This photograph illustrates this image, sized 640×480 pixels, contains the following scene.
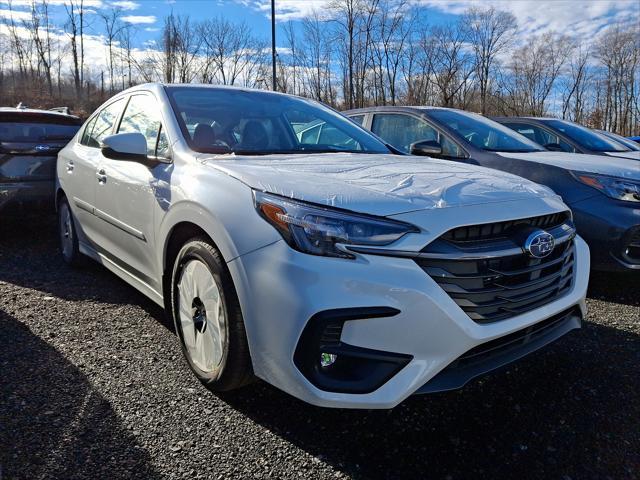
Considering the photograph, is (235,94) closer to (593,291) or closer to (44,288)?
(44,288)

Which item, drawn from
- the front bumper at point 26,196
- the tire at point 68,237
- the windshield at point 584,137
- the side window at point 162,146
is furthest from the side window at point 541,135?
the front bumper at point 26,196

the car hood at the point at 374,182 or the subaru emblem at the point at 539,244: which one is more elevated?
the car hood at the point at 374,182

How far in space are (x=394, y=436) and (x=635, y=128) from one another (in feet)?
145

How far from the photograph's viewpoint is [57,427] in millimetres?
2057

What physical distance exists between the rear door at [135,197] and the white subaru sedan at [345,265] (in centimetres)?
2

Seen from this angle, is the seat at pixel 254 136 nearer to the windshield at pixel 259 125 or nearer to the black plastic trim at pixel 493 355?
the windshield at pixel 259 125

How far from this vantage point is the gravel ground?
186 centimetres

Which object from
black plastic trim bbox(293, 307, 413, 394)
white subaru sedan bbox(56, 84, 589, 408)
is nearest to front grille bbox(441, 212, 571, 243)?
white subaru sedan bbox(56, 84, 589, 408)

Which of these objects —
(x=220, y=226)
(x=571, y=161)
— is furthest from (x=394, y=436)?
(x=571, y=161)

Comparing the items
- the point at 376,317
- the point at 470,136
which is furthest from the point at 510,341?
the point at 470,136

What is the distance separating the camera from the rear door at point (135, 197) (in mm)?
2688

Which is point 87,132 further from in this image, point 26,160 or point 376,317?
point 376,317

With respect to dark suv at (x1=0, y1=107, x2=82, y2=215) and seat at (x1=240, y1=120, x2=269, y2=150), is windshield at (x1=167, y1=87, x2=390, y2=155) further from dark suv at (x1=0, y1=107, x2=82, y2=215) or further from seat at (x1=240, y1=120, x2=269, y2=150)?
dark suv at (x1=0, y1=107, x2=82, y2=215)

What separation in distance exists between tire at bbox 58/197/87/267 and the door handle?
36.8 inches
